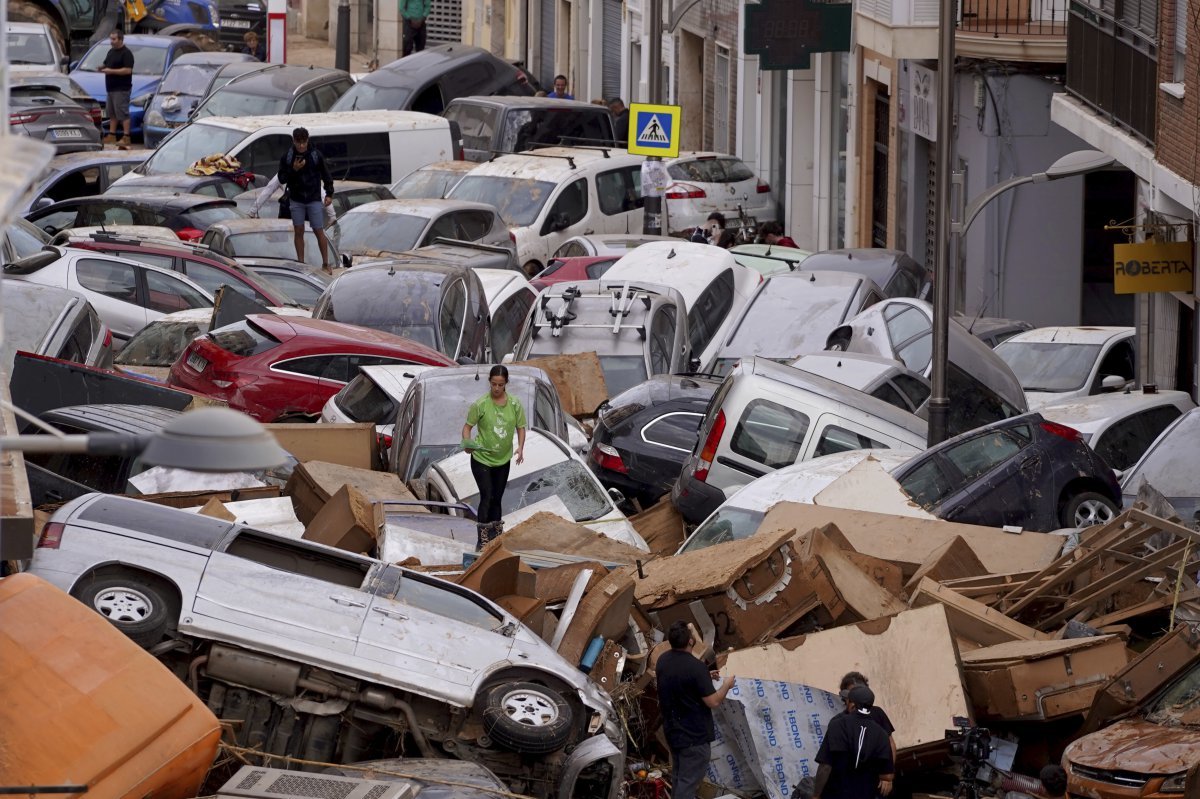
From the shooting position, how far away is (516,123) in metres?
32.2

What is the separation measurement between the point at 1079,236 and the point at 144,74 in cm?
1966

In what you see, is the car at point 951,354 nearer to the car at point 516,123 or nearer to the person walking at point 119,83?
the car at point 516,123

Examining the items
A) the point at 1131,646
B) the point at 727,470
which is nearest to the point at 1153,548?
the point at 1131,646

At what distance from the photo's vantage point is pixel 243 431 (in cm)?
491

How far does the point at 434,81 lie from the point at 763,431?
22.5 m

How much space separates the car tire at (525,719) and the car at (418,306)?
9780 mm

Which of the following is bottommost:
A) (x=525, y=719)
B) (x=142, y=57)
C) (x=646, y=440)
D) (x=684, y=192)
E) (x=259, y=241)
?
(x=525, y=719)

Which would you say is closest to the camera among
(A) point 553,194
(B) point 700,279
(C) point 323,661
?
(C) point 323,661

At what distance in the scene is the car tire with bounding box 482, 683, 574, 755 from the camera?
8.52m

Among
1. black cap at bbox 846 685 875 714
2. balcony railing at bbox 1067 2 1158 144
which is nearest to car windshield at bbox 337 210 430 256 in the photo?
balcony railing at bbox 1067 2 1158 144

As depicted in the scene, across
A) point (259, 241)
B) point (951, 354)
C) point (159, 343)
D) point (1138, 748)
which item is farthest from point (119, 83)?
point (1138, 748)

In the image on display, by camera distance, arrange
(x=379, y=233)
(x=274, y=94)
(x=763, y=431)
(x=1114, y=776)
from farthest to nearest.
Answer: (x=274, y=94)
(x=379, y=233)
(x=763, y=431)
(x=1114, y=776)

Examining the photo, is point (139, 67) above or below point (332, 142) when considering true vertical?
above

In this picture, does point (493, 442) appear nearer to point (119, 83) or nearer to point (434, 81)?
point (119, 83)
